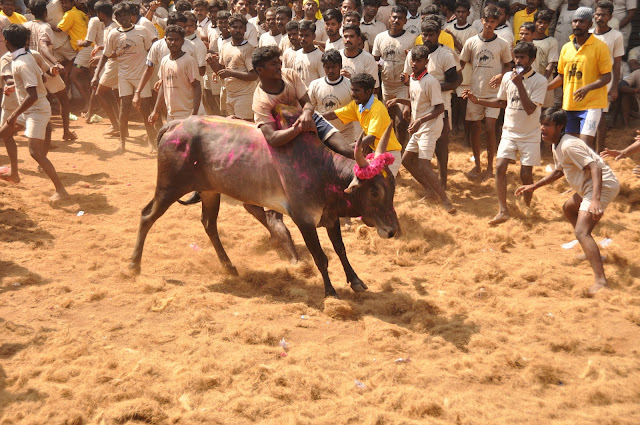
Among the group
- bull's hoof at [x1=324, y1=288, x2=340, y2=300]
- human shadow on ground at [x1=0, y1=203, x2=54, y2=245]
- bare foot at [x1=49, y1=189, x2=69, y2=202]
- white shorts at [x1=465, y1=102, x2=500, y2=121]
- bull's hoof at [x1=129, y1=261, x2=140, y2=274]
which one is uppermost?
white shorts at [x1=465, y1=102, x2=500, y2=121]

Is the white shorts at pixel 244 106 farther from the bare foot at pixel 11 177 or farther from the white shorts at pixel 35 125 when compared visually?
the bare foot at pixel 11 177

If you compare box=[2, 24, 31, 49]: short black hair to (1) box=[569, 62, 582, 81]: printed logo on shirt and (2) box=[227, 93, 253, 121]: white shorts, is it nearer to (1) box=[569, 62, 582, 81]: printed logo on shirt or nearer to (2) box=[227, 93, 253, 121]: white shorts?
(2) box=[227, 93, 253, 121]: white shorts

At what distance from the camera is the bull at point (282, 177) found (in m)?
5.98

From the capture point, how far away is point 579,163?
21.3 ft

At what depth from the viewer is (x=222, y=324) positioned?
583 cm

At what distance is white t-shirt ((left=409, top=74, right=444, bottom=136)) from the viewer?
27.5 ft

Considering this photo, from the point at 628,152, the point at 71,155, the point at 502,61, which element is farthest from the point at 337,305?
the point at 71,155

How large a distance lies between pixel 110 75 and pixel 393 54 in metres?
4.99

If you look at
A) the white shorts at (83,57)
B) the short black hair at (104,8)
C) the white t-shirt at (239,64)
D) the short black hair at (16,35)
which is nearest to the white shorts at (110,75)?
the short black hair at (104,8)

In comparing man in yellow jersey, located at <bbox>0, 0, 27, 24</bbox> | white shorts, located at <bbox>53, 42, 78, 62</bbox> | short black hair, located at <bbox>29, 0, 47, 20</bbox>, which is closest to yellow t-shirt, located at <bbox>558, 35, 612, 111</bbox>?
short black hair, located at <bbox>29, 0, 47, 20</bbox>

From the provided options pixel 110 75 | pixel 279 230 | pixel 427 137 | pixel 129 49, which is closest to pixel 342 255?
pixel 279 230

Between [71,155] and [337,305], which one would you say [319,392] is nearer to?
[337,305]

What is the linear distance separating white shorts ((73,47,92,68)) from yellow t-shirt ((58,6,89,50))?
14cm

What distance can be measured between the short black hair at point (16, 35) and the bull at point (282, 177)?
9.87 ft
